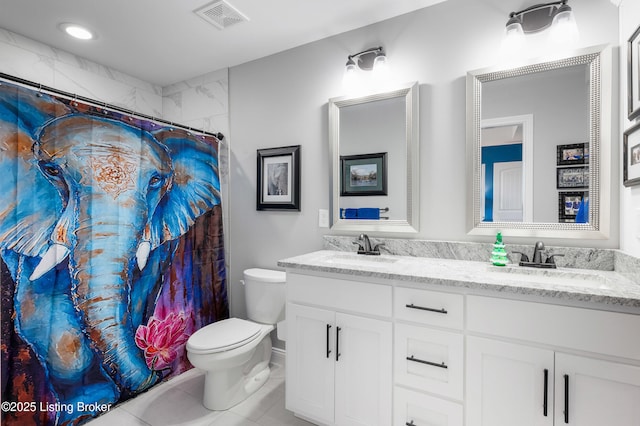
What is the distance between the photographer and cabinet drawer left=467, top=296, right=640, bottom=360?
104 cm

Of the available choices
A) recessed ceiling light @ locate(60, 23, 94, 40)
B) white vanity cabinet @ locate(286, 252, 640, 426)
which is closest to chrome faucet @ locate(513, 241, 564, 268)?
white vanity cabinet @ locate(286, 252, 640, 426)

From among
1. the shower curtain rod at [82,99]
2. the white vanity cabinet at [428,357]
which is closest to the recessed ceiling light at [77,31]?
the shower curtain rod at [82,99]

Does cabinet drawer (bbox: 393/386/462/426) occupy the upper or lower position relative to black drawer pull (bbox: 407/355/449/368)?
lower

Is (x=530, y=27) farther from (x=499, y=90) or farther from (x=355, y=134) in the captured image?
(x=355, y=134)

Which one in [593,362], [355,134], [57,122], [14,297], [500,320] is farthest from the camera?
[355,134]

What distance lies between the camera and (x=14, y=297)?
59.2 inches

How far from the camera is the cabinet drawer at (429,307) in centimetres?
129

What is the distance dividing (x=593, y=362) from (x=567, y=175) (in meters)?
0.88

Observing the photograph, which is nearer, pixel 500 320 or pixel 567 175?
pixel 500 320

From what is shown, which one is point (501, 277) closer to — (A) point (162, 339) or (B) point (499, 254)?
(B) point (499, 254)

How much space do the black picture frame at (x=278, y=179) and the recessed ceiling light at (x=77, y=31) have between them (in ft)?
4.43

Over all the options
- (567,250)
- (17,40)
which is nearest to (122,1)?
(17,40)

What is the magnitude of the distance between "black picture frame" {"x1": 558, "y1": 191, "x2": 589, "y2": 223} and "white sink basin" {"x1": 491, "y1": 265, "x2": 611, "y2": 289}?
10.0 inches

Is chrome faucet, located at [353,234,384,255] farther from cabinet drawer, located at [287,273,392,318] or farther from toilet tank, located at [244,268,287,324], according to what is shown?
toilet tank, located at [244,268,287,324]
